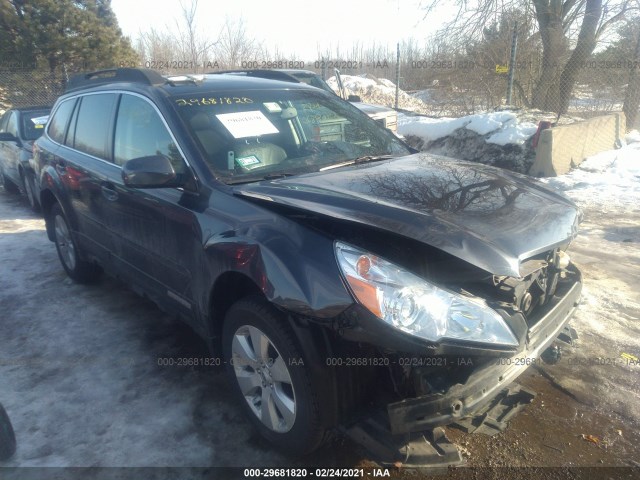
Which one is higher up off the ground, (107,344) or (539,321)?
(539,321)

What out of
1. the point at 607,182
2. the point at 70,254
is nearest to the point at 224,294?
the point at 70,254

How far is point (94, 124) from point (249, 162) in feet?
6.08

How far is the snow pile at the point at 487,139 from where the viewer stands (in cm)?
879

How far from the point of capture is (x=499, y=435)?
2.67 metres

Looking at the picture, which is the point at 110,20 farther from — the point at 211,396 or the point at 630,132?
the point at 211,396

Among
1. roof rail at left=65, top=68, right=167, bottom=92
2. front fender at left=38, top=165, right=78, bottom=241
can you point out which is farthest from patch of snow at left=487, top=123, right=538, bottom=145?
front fender at left=38, top=165, right=78, bottom=241

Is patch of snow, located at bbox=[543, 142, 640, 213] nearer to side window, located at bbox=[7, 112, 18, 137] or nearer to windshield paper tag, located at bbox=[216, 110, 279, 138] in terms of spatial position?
windshield paper tag, located at bbox=[216, 110, 279, 138]

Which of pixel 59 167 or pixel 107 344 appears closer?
pixel 107 344

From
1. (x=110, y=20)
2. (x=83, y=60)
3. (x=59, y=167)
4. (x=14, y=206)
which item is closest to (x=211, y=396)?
(x=59, y=167)

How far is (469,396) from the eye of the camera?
2.02m

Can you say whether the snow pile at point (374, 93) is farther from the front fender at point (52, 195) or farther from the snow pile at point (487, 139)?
the front fender at point (52, 195)

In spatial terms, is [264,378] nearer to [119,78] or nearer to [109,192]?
[109,192]

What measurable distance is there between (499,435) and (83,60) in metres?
17.6

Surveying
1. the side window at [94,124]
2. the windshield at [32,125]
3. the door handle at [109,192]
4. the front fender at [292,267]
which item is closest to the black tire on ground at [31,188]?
the windshield at [32,125]
